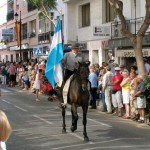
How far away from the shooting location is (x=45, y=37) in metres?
37.7

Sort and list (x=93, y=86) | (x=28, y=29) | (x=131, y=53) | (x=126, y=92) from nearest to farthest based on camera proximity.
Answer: (x=126, y=92)
(x=93, y=86)
(x=131, y=53)
(x=28, y=29)

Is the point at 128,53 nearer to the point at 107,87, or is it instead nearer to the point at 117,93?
the point at 107,87

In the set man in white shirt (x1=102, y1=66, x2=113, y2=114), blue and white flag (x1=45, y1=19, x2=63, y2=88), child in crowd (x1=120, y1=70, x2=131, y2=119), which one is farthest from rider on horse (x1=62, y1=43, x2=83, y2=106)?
man in white shirt (x1=102, y1=66, x2=113, y2=114)

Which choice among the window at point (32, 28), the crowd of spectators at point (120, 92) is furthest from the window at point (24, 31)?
the crowd of spectators at point (120, 92)

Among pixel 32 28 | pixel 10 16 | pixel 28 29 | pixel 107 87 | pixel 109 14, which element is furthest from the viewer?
pixel 10 16

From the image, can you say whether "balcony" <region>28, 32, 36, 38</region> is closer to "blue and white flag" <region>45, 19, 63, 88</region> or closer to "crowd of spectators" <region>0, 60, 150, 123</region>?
"crowd of spectators" <region>0, 60, 150, 123</region>

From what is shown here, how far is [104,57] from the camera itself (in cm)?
2667

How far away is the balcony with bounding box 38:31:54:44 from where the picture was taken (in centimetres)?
3593

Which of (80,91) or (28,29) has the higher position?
(28,29)

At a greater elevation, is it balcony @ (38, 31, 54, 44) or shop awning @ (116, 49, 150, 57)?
balcony @ (38, 31, 54, 44)

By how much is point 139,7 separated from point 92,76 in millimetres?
6835

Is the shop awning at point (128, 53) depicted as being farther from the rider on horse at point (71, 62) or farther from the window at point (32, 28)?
the window at point (32, 28)

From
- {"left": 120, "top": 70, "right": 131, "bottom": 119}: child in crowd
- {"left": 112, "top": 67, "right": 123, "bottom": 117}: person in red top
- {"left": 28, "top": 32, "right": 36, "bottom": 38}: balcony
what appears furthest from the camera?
{"left": 28, "top": 32, "right": 36, "bottom": 38}: balcony

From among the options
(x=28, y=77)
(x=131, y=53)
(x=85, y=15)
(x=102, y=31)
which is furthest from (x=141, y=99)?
(x=85, y=15)
